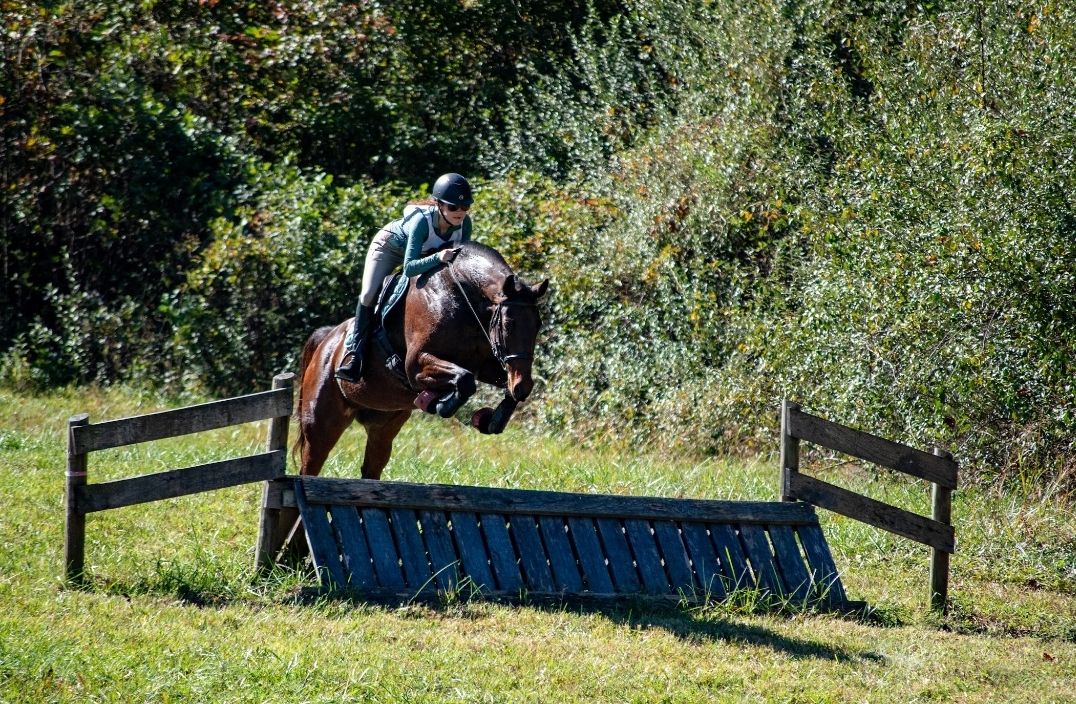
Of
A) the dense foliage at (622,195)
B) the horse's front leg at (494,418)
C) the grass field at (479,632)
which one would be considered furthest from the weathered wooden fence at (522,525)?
the dense foliage at (622,195)

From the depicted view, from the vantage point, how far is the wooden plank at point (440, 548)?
790 centimetres

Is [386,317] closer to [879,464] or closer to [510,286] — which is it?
[510,286]

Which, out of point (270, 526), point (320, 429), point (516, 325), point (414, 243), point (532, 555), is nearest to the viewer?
point (270, 526)

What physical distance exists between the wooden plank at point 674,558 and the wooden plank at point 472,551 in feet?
4.10

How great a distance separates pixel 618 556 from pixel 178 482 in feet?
9.56

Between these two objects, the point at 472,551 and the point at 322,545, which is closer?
the point at 322,545

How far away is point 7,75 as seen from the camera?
17.5 m

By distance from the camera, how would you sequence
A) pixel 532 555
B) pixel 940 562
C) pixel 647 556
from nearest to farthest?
pixel 532 555 < pixel 647 556 < pixel 940 562

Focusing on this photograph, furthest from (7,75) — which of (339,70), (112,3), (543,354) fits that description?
(543,354)

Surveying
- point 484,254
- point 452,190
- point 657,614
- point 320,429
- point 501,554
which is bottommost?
point 657,614

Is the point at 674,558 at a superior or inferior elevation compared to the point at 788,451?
inferior

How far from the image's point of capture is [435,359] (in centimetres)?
877

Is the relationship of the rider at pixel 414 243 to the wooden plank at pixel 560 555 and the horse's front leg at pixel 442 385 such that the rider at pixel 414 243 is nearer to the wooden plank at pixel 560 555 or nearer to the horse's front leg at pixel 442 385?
the horse's front leg at pixel 442 385

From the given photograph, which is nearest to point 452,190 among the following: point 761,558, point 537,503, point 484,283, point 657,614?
→ point 484,283
